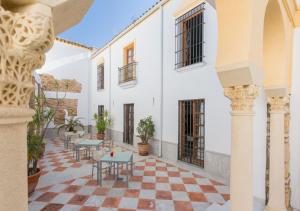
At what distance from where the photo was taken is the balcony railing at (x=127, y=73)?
888 cm

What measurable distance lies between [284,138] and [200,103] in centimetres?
268

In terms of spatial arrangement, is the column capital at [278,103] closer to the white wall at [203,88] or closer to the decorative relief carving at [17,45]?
the white wall at [203,88]

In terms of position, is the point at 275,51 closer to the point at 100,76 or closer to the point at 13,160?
the point at 13,160

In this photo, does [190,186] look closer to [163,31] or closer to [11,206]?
[11,206]

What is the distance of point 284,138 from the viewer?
3510 mm

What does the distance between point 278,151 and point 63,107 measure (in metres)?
11.7

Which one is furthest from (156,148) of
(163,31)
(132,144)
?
(163,31)

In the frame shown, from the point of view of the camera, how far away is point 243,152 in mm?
2061

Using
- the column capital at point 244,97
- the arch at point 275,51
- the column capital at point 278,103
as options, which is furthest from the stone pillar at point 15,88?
the column capital at point 278,103

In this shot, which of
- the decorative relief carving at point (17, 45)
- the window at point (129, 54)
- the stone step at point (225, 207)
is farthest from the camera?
the window at point (129, 54)

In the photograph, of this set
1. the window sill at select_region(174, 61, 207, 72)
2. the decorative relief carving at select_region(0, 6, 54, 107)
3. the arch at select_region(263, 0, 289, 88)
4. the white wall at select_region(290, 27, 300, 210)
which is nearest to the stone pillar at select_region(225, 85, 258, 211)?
the arch at select_region(263, 0, 289, 88)

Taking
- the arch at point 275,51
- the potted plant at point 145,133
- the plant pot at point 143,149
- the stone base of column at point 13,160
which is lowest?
the plant pot at point 143,149

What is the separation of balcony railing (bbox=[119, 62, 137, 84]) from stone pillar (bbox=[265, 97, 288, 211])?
627 cm

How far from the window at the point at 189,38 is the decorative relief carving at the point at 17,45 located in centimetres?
536
